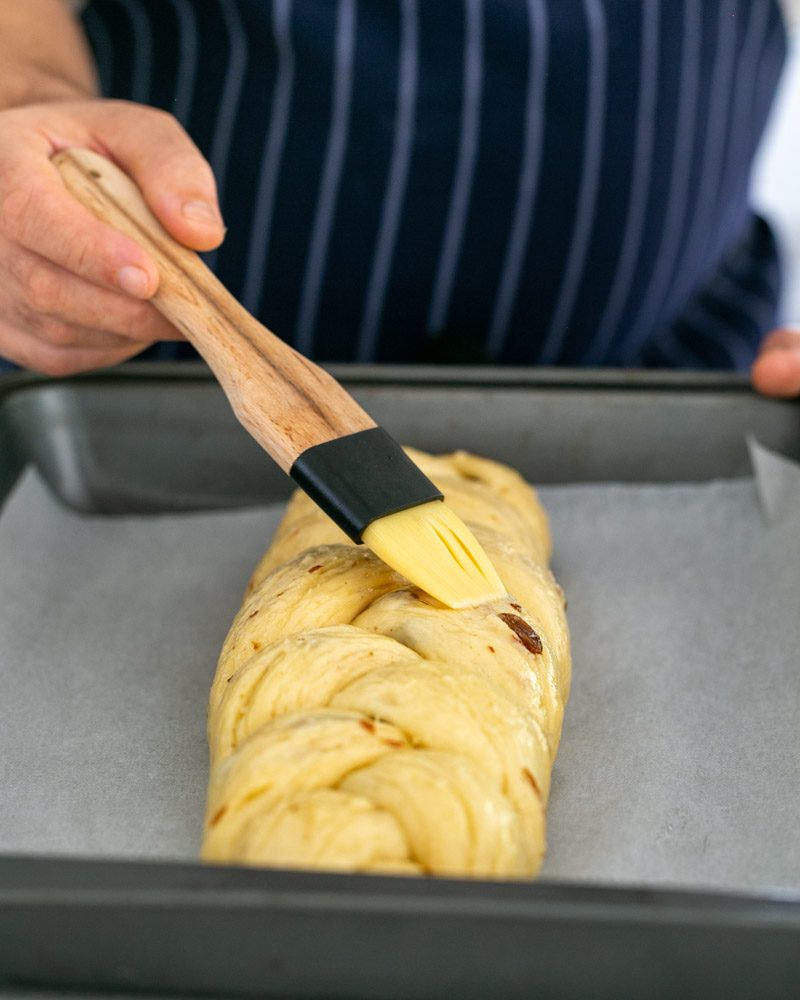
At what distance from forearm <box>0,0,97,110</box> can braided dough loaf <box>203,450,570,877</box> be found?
2.40 feet

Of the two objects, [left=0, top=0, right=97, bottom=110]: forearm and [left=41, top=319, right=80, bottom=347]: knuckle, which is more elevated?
[left=0, top=0, right=97, bottom=110]: forearm

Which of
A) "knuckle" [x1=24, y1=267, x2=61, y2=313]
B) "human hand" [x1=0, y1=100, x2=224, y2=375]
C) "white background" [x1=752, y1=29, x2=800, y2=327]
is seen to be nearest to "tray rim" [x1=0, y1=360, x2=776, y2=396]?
"human hand" [x1=0, y1=100, x2=224, y2=375]

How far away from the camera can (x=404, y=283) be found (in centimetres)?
161

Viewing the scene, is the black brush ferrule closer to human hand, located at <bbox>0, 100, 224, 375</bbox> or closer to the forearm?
human hand, located at <bbox>0, 100, 224, 375</bbox>

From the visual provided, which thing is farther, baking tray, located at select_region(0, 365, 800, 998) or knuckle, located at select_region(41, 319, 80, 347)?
knuckle, located at select_region(41, 319, 80, 347)

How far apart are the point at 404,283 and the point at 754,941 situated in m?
1.12

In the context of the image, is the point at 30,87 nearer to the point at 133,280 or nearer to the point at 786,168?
the point at 133,280

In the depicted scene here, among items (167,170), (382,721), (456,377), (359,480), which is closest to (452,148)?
(456,377)

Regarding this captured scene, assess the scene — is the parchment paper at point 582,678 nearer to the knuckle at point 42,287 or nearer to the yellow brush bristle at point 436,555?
the yellow brush bristle at point 436,555

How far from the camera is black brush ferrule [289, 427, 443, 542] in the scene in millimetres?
989

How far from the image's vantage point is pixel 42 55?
58.4 inches

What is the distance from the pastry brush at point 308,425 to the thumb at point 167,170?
0.02 metres

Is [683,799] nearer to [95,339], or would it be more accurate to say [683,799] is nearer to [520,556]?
[520,556]

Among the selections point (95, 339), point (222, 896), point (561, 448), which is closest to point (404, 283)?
point (561, 448)
